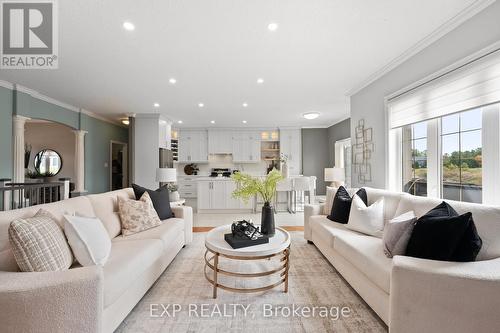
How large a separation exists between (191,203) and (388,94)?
6.17m

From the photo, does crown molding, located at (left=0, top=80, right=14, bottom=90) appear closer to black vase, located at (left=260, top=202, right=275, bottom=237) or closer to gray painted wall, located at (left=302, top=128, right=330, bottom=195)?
black vase, located at (left=260, top=202, right=275, bottom=237)

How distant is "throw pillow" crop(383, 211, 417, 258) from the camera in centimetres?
173

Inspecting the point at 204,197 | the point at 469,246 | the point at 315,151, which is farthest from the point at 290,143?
the point at 469,246

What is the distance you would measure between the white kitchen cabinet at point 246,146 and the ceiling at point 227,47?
10.7 ft

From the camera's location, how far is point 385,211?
250 centimetres

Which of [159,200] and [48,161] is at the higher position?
[48,161]

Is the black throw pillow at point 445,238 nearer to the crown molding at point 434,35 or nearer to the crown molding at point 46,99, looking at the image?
the crown molding at point 434,35

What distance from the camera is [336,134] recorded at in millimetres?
7227

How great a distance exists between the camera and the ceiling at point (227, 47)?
2.01 metres

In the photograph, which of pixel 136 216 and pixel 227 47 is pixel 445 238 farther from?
pixel 136 216

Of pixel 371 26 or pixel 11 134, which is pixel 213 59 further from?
pixel 11 134

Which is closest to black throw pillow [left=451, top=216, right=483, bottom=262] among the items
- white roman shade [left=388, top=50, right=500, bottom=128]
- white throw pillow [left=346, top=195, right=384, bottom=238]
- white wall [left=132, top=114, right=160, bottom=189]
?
white throw pillow [left=346, top=195, right=384, bottom=238]

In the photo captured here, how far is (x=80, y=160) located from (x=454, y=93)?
7.27 meters

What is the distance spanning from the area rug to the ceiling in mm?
2566
